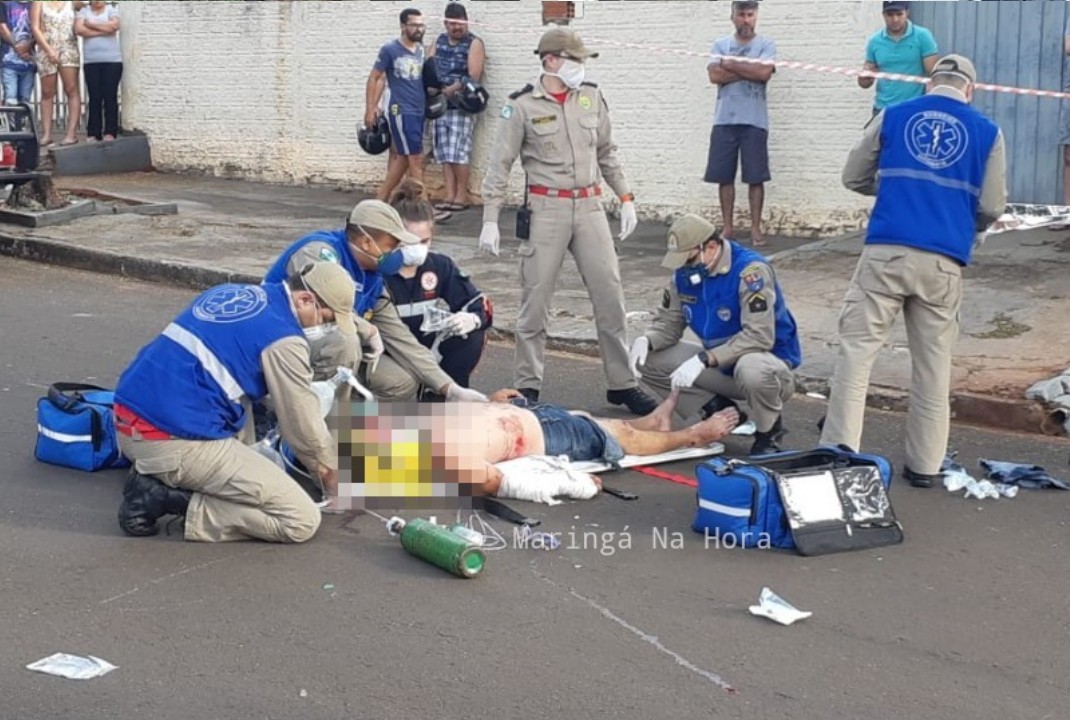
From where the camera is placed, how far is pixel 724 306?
7.57 meters

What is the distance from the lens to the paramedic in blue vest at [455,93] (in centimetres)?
1480

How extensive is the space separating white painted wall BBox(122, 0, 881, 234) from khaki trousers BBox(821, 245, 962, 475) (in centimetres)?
578

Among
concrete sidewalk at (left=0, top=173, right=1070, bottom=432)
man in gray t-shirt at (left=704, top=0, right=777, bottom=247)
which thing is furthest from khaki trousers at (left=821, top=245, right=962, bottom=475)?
man in gray t-shirt at (left=704, top=0, right=777, bottom=247)

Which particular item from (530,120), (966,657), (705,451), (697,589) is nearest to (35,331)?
(530,120)

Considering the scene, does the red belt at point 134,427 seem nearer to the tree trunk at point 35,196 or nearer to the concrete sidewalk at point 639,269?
the concrete sidewalk at point 639,269

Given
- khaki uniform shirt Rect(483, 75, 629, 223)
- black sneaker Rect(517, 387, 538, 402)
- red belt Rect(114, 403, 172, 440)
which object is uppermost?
khaki uniform shirt Rect(483, 75, 629, 223)

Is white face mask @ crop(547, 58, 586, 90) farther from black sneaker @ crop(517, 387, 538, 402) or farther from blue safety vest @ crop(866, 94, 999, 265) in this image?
blue safety vest @ crop(866, 94, 999, 265)

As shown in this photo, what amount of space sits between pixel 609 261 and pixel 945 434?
226cm

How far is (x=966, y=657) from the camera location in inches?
200

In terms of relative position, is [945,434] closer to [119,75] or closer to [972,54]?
[972,54]

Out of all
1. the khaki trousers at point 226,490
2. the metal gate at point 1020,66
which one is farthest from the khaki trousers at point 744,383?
the metal gate at point 1020,66

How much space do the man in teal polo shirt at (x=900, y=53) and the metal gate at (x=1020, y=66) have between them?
0.43 meters

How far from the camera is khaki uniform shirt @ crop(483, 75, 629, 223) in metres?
8.34

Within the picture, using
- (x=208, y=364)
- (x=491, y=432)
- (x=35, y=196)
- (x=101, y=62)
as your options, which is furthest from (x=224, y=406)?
(x=101, y=62)
